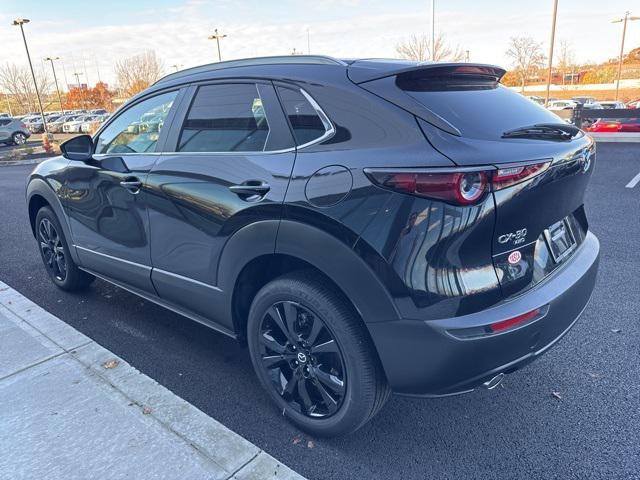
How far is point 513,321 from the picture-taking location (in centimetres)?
200

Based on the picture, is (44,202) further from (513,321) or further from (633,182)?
(633,182)

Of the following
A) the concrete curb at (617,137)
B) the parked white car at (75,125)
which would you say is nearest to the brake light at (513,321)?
the concrete curb at (617,137)

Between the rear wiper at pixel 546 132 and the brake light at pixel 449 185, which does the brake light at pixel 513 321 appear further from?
the rear wiper at pixel 546 132

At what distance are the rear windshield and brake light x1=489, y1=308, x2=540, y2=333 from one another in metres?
0.76

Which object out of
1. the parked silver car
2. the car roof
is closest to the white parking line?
the car roof

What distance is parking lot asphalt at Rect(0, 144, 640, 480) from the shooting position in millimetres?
2248

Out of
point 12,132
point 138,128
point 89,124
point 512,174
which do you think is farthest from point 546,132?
point 89,124

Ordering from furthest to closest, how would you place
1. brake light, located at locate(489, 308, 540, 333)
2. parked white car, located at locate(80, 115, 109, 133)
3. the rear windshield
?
1. parked white car, located at locate(80, 115, 109, 133)
2. the rear windshield
3. brake light, located at locate(489, 308, 540, 333)

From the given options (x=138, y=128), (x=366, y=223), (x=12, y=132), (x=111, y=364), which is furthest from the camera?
(x=12, y=132)

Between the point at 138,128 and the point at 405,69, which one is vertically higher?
the point at 405,69

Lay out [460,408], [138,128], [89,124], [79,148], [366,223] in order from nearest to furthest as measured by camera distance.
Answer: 1. [366,223]
2. [460,408]
3. [138,128]
4. [79,148]
5. [89,124]

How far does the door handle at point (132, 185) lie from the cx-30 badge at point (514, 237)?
219 cm

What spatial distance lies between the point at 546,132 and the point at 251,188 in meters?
1.43

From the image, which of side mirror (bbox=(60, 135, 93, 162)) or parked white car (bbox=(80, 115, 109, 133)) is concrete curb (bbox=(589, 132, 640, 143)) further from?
parked white car (bbox=(80, 115, 109, 133))
